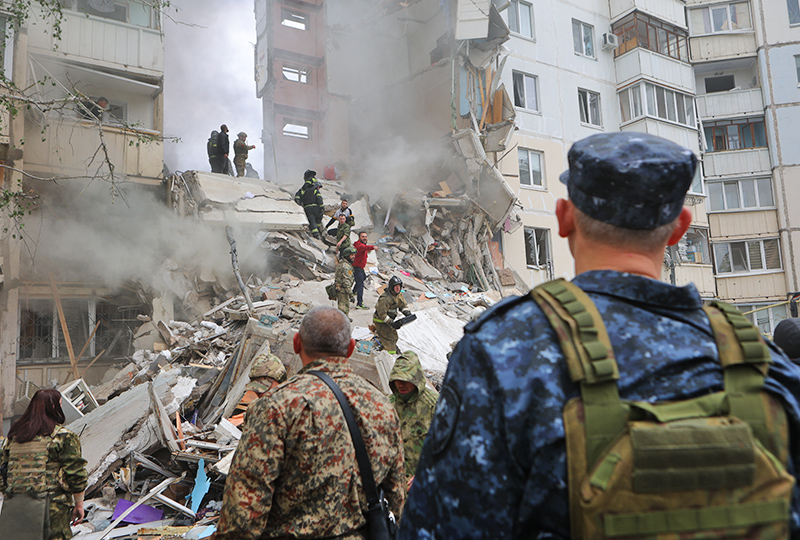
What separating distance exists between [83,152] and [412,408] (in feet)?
38.9

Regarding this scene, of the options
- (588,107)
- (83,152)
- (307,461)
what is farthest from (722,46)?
(307,461)

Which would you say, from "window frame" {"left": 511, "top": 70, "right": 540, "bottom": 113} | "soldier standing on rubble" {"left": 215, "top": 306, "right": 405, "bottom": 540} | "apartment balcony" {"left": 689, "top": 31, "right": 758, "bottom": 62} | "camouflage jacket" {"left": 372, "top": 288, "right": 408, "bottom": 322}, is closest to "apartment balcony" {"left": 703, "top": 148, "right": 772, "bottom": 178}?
"apartment balcony" {"left": 689, "top": 31, "right": 758, "bottom": 62}

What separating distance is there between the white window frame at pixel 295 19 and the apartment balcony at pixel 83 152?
15.4 meters

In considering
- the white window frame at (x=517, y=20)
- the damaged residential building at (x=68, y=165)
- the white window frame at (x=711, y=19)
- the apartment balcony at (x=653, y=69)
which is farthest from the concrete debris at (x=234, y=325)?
the white window frame at (x=711, y=19)

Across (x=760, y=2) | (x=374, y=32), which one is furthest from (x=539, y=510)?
(x=760, y=2)

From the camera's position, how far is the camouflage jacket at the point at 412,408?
13.0ft

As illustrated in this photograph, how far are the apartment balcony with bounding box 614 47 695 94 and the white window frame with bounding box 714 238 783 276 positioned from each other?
6374 mm

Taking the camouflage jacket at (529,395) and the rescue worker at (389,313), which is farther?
the rescue worker at (389,313)

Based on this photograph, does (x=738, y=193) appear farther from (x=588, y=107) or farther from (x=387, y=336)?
(x=387, y=336)

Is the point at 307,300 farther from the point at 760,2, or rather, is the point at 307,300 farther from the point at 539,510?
the point at 760,2

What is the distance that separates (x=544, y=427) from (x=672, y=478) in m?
0.22

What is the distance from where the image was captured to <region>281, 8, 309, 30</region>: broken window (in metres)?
26.1

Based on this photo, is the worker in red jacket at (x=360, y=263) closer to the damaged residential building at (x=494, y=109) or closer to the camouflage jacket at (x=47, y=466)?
the damaged residential building at (x=494, y=109)

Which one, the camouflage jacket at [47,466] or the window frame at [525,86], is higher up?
the window frame at [525,86]
